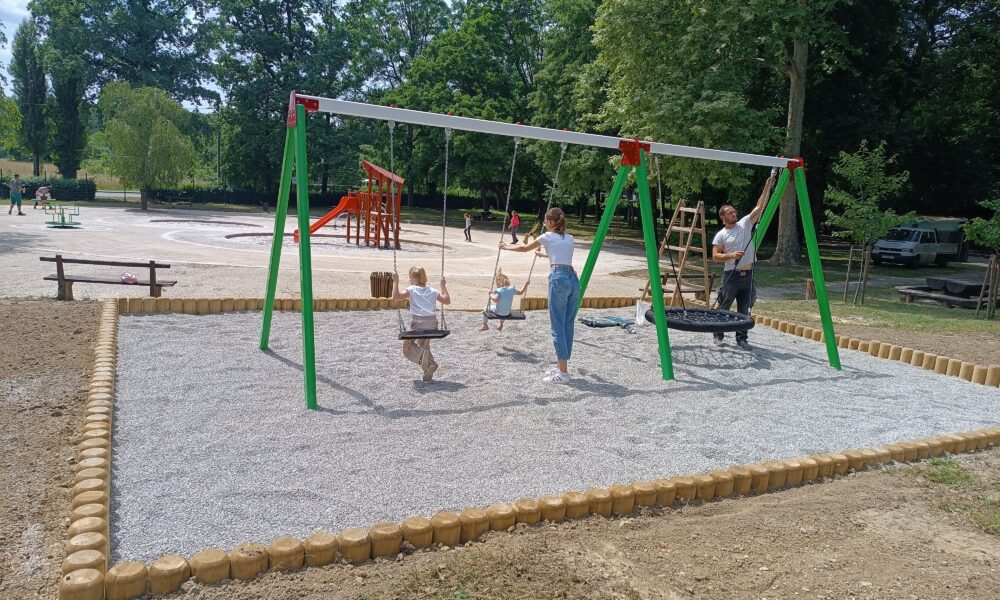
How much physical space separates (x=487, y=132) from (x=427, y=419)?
2663mm

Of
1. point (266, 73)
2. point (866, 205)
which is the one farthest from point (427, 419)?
point (266, 73)

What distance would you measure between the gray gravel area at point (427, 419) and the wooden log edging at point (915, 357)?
213 mm

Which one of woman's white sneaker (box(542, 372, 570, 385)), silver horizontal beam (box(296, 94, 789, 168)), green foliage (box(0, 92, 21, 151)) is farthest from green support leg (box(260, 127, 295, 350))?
green foliage (box(0, 92, 21, 151))

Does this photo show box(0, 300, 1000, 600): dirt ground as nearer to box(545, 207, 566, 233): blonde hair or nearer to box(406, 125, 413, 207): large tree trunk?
box(545, 207, 566, 233): blonde hair

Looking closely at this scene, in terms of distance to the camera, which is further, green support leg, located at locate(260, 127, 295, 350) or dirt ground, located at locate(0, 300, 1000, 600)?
green support leg, located at locate(260, 127, 295, 350)

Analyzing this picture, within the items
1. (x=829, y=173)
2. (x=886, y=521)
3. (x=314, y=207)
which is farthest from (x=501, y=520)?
(x=314, y=207)

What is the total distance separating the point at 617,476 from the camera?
4141 millimetres

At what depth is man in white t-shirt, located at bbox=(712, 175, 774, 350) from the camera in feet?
25.7

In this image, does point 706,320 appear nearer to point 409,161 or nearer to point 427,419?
point 427,419

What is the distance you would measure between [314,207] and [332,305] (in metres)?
35.6

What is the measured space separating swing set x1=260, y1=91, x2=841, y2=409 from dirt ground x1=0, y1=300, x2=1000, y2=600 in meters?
1.94

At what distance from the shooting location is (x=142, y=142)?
104 feet

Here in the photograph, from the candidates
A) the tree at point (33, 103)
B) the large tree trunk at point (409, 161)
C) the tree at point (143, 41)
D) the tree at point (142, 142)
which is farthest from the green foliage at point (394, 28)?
the tree at point (33, 103)

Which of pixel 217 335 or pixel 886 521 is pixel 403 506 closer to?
pixel 886 521
